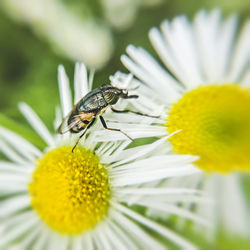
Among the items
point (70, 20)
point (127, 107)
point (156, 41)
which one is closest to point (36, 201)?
point (127, 107)

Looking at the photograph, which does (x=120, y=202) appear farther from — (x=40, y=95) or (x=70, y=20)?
(x=70, y=20)

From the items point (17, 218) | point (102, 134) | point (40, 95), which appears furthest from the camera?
point (40, 95)

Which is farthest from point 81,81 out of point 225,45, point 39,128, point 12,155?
point 225,45

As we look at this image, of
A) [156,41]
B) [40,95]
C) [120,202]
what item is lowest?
[120,202]

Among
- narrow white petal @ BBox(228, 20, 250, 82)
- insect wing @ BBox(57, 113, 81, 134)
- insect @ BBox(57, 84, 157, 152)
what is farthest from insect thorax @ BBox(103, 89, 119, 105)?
narrow white petal @ BBox(228, 20, 250, 82)

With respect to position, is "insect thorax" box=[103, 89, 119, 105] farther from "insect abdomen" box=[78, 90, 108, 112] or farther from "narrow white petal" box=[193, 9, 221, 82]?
"narrow white petal" box=[193, 9, 221, 82]

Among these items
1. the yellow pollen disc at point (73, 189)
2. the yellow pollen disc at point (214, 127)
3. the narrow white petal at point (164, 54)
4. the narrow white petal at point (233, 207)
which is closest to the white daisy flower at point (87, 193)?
the yellow pollen disc at point (73, 189)
